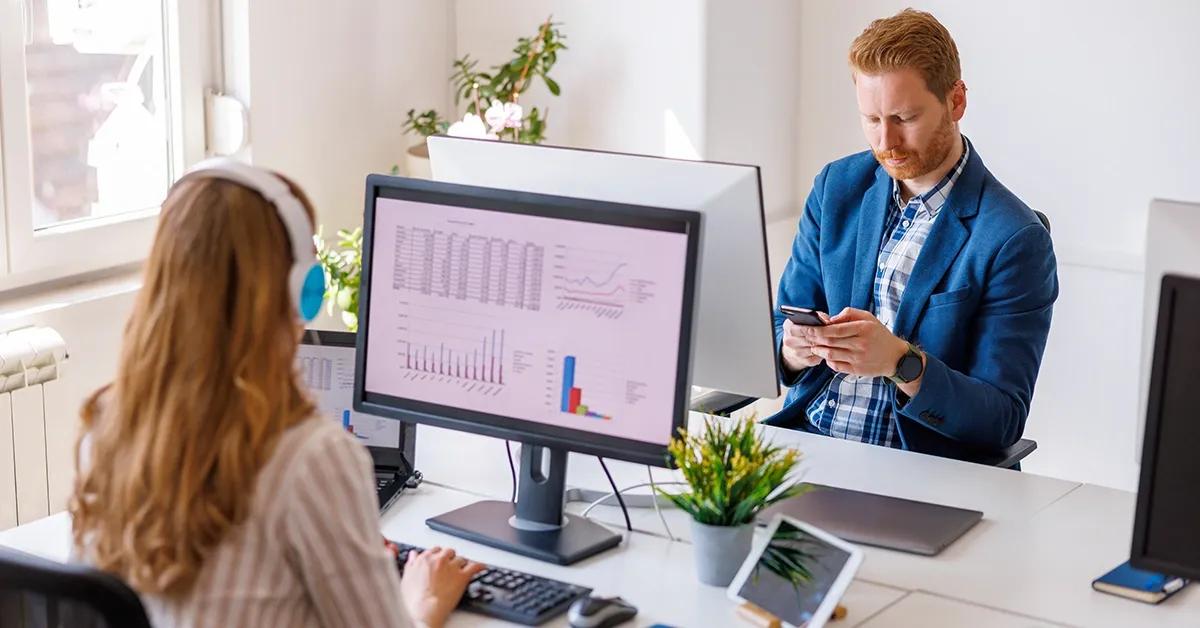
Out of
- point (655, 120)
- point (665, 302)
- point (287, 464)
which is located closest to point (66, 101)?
point (655, 120)

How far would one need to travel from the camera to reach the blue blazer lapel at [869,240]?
8.57ft

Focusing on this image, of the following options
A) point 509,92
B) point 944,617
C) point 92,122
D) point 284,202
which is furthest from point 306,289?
point 509,92

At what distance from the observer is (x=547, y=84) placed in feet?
12.3

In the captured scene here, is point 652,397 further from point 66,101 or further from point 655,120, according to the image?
point 655,120

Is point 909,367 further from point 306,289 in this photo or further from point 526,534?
point 306,289

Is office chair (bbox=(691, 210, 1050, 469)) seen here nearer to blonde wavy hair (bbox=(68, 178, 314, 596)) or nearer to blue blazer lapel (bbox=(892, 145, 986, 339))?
blue blazer lapel (bbox=(892, 145, 986, 339))

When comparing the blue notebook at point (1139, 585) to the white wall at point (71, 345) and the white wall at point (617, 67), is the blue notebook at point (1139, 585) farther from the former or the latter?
the white wall at point (617, 67)

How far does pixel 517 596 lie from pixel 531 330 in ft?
1.21

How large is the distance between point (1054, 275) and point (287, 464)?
1613 millimetres

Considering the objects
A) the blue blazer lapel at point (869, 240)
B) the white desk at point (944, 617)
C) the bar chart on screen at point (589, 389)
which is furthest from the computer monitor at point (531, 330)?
the blue blazer lapel at point (869, 240)

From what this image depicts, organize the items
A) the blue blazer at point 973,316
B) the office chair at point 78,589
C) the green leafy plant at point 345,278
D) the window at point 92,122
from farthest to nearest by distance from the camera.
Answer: the green leafy plant at point 345,278, the window at point 92,122, the blue blazer at point 973,316, the office chair at point 78,589

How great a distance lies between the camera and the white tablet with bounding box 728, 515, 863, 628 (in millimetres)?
1652

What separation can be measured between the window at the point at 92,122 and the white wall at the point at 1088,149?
1.89 metres

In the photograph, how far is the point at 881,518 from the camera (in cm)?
201
